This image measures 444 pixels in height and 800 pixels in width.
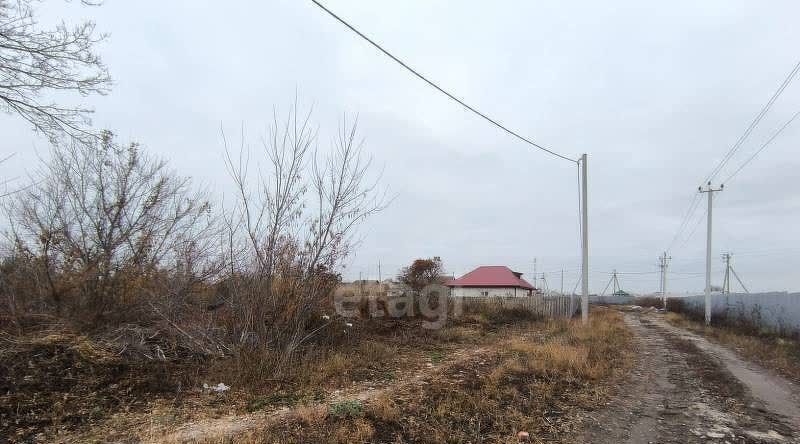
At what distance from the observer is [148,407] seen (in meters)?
5.18

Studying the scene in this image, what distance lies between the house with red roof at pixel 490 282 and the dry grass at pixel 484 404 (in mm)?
37583

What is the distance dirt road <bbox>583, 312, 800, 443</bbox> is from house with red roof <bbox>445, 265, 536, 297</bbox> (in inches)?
1446

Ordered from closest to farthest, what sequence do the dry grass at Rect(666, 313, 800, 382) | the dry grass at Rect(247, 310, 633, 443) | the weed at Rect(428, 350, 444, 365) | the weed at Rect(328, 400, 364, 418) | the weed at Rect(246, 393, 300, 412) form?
the dry grass at Rect(247, 310, 633, 443) → the weed at Rect(328, 400, 364, 418) → the weed at Rect(246, 393, 300, 412) → the weed at Rect(428, 350, 444, 365) → the dry grass at Rect(666, 313, 800, 382)

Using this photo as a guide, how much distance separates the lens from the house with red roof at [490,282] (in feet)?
151

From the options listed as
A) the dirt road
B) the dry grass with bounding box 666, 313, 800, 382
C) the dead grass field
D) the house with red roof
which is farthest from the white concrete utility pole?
the house with red roof

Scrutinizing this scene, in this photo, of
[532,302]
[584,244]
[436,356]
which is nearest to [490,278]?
[532,302]

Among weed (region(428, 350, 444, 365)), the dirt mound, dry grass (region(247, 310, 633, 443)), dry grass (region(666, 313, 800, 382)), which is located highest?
the dirt mound

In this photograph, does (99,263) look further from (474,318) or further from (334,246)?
(474,318)

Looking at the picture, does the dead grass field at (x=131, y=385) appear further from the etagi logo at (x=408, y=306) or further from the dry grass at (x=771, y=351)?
the dry grass at (x=771, y=351)

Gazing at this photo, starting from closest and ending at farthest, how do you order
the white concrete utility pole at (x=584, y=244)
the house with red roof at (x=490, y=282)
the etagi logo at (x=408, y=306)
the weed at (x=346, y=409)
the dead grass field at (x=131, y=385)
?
the dead grass field at (x=131, y=385) < the weed at (x=346, y=409) < the etagi logo at (x=408, y=306) < the white concrete utility pole at (x=584, y=244) < the house with red roof at (x=490, y=282)

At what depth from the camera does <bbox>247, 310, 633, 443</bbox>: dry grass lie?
443cm

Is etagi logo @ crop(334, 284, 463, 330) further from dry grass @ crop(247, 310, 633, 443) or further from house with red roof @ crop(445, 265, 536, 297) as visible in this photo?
house with red roof @ crop(445, 265, 536, 297)

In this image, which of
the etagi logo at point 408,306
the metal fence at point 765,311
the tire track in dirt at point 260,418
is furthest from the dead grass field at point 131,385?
the metal fence at point 765,311

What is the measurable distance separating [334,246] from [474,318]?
9.79m
